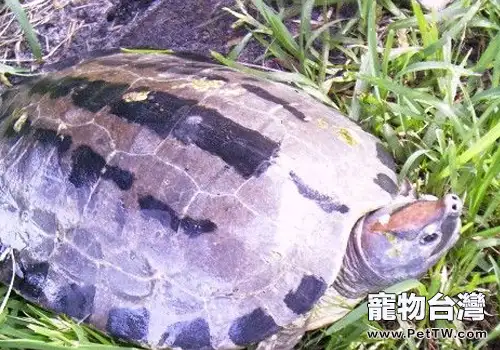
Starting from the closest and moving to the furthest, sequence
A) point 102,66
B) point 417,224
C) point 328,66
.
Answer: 1. point 417,224
2. point 102,66
3. point 328,66

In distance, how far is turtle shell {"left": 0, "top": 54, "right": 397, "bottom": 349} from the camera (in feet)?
7.27

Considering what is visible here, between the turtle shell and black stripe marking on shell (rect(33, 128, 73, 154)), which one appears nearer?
the turtle shell

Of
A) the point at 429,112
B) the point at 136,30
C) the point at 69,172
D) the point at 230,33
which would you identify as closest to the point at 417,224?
the point at 429,112

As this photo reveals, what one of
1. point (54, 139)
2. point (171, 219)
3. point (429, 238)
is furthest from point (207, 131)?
point (429, 238)

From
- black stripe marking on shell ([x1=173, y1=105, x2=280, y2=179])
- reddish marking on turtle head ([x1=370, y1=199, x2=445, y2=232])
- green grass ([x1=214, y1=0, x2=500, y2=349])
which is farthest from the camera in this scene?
green grass ([x1=214, y1=0, x2=500, y2=349])

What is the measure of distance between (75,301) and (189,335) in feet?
1.52

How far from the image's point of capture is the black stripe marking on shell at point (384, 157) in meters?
2.49

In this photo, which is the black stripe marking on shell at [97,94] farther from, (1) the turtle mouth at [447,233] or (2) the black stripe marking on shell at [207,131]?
(1) the turtle mouth at [447,233]

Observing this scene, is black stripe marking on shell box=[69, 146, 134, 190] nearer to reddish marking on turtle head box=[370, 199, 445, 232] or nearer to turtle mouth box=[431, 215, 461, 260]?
reddish marking on turtle head box=[370, 199, 445, 232]

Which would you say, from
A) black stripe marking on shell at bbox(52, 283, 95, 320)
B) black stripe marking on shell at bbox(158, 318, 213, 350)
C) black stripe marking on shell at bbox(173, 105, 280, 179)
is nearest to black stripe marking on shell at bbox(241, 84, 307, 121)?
black stripe marking on shell at bbox(173, 105, 280, 179)

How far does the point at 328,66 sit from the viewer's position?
302cm

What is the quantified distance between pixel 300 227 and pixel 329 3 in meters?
1.33

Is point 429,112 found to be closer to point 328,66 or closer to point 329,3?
point 328,66

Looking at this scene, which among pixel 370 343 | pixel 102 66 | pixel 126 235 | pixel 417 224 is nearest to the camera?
pixel 417 224
